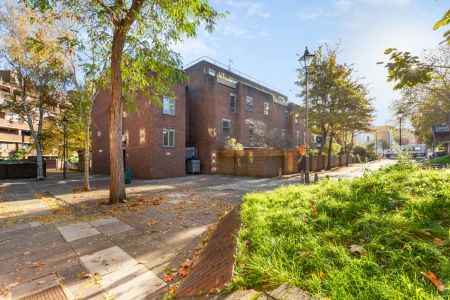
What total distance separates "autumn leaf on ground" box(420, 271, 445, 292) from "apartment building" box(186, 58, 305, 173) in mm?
21156

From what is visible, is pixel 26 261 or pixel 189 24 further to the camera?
pixel 189 24

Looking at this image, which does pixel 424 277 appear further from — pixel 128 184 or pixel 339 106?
pixel 339 106

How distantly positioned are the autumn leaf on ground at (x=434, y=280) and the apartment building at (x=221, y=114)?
833 inches

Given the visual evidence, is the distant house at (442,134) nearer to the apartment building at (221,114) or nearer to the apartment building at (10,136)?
the apartment building at (221,114)

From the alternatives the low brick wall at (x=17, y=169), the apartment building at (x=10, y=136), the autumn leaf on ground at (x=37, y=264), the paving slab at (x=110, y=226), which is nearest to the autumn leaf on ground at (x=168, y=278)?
the autumn leaf on ground at (x=37, y=264)

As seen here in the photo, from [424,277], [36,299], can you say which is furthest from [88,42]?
[424,277]

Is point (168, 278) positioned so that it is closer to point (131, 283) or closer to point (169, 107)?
point (131, 283)

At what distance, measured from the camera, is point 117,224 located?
628 cm

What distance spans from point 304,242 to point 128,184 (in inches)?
579

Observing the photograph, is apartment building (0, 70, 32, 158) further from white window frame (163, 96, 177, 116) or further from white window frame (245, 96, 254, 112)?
white window frame (245, 96, 254, 112)

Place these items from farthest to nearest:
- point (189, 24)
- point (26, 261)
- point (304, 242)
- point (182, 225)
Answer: point (189, 24) → point (182, 225) → point (26, 261) → point (304, 242)

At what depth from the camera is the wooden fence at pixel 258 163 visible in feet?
62.2

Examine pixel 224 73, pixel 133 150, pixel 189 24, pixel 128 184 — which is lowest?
pixel 128 184

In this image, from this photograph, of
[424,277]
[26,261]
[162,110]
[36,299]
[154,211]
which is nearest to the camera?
[424,277]
